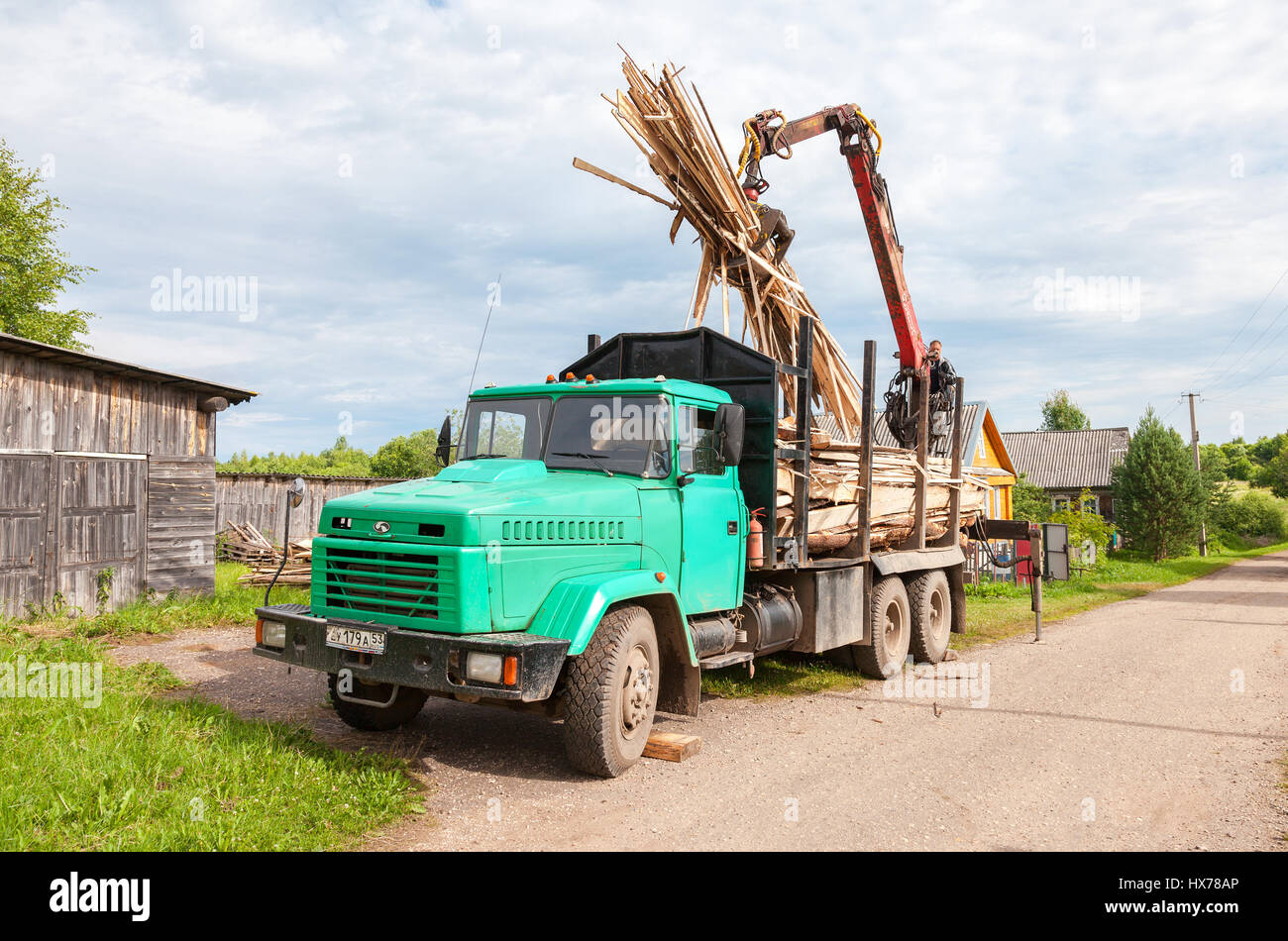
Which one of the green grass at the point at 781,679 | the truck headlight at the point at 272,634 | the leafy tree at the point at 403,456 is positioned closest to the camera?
the truck headlight at the point at 272,634

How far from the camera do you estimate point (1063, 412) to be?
2502 inches

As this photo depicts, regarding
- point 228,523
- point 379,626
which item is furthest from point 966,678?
point 228,523

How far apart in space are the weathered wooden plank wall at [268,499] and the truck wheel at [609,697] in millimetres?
16821

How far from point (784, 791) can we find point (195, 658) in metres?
6.98

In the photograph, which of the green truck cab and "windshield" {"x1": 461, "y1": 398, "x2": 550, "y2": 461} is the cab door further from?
"windshield" {"x1": 461, "y1": 398, "x2": 550, "y2": 461}

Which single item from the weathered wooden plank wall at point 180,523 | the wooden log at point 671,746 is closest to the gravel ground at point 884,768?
the wooden log at point 671,746

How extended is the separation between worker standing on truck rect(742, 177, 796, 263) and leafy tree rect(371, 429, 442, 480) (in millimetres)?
31044

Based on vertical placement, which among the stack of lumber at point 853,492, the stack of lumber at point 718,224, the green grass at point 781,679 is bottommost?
the green grass at point 781,679

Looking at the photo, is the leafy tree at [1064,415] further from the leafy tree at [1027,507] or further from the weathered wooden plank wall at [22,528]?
the weathered wooden plank wall at [22,528]

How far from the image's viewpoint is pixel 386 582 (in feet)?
16.7

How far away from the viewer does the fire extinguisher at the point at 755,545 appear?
7.04m

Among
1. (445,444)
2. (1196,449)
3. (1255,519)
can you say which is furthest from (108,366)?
(1255,519)

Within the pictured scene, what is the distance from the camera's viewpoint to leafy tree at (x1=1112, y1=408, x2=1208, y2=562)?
30.0 meters

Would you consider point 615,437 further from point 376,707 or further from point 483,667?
point 376,707
